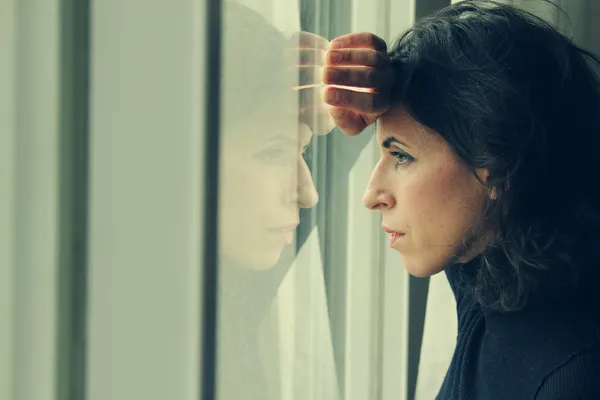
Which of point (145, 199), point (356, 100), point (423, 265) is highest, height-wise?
point (356, 100)

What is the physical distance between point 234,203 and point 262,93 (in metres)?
0.15

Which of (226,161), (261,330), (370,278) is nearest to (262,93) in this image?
(226,161)

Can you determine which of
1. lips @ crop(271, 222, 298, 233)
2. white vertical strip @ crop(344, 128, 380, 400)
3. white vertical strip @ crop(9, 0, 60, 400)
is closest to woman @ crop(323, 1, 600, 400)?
lips @ crop(271, 222, 298, 233)

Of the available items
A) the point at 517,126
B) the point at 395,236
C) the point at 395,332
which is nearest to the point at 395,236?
the point at 395,236

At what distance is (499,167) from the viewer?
805mm

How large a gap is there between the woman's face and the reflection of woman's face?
0.36 feet

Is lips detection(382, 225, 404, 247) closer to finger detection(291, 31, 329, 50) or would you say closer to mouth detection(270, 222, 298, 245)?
mouth detection(270, 222, 298, 245)

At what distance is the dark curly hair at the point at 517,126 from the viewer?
0.80 meters

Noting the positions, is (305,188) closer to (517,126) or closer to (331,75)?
(331,75)

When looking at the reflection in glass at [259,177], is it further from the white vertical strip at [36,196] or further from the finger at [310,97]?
the white vertical strip at [36,196]

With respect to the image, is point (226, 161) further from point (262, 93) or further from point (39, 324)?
point (39, 324)

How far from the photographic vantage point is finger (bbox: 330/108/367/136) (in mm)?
898

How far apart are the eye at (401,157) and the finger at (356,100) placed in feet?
0.20

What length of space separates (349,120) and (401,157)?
9 cm
